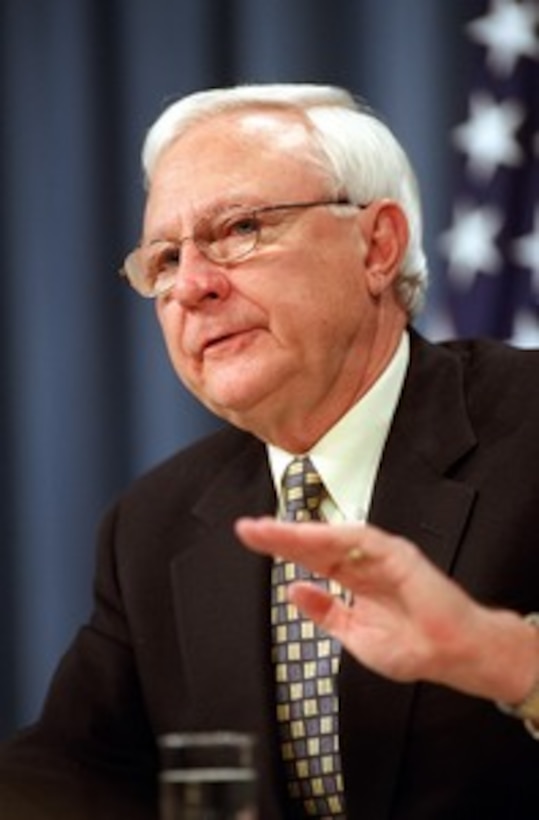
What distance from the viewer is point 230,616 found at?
249 cm

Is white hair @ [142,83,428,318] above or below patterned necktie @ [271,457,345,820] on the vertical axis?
above

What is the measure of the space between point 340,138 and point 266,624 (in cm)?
73

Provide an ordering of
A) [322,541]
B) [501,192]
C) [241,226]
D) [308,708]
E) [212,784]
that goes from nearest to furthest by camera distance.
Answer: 1. [212,784]
2. [322,541]
3. [308,708]
4. [241,226]
5. [501,192]

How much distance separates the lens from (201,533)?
2.64m

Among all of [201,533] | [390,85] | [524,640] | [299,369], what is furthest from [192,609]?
[390,85]

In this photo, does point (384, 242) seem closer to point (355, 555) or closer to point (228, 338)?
point (228, 338)

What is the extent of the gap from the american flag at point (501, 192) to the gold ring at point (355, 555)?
1.78 meters

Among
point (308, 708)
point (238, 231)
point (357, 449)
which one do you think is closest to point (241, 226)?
point (238, 231)

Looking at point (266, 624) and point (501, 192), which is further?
point (501, 192)

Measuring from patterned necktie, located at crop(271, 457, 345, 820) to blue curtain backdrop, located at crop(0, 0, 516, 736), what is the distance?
49.2 inches

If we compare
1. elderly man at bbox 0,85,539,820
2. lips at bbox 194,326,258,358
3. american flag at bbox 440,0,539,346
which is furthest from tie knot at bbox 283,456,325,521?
american flag at bbox 440,0,539,346

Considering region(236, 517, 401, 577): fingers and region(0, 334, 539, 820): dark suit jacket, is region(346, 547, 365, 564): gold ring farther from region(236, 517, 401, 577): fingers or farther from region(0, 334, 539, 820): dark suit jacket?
region(0, 334, 539, 820): dark suit jacket

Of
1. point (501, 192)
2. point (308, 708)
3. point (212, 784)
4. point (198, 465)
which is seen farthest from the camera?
point (501, 192)

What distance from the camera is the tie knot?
2.50m
